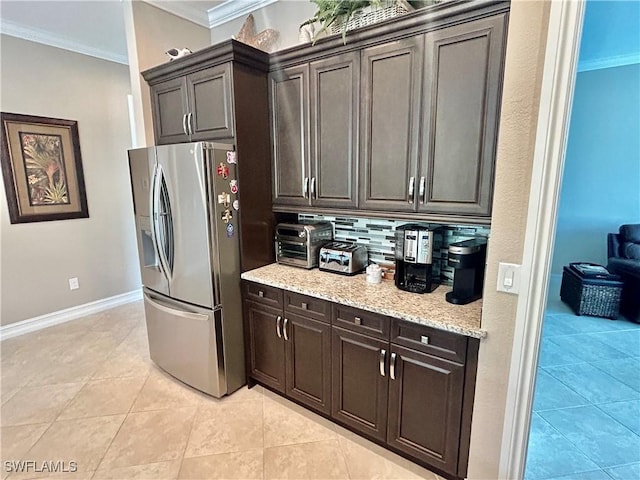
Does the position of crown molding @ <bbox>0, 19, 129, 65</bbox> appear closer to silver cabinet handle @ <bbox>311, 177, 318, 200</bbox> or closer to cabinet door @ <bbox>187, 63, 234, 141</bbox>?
cabinet door @ <bbox>187, 63, 234, 141</bbox>

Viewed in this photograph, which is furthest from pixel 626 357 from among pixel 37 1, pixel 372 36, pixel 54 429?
pixel 37 1

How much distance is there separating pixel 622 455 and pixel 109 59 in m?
5.46

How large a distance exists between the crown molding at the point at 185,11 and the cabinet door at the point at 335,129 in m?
1.56

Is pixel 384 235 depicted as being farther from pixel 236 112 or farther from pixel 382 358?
pixel 236 112

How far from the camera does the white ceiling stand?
275cm

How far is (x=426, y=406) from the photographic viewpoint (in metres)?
1.69

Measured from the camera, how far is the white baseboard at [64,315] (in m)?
3.37

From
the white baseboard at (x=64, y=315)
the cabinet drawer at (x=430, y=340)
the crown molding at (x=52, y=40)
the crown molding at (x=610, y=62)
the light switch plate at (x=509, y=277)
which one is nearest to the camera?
the light switch plate at (x=509, y=277)

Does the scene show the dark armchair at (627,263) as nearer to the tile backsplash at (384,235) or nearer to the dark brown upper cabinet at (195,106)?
the tile backsplash at (384,235)

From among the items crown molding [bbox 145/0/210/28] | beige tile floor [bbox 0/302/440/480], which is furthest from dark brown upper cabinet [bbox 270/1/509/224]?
Result: beige tile floor [bbox 0/302/440/480]

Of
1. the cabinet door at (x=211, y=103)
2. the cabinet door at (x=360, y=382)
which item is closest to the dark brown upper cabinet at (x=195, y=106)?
the cabinet door at (x=211, y=103)

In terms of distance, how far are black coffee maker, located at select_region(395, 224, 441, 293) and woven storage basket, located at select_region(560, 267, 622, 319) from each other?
2708 mm

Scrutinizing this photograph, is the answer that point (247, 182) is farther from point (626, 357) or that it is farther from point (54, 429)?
point (626, 357)

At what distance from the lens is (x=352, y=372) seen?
1.93 meters
